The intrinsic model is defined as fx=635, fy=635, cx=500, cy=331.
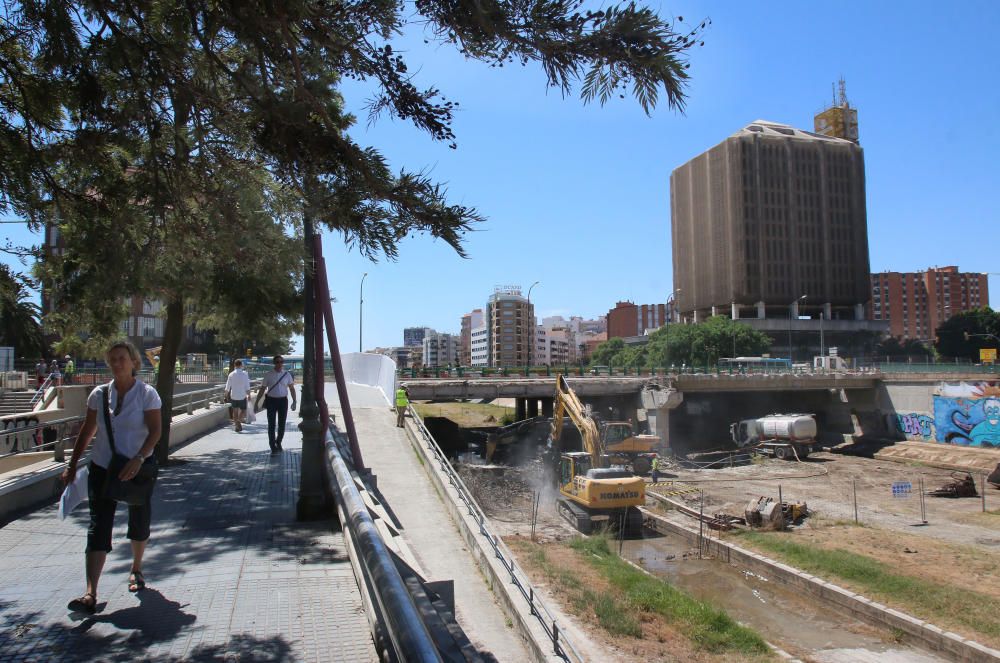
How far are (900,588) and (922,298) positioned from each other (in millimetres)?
195474

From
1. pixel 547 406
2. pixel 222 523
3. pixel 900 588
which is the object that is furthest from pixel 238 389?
pixel 547 406

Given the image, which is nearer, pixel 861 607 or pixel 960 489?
pixel 861 607

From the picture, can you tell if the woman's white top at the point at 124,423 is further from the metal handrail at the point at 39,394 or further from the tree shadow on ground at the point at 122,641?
the metal handrail at the point at 39,394

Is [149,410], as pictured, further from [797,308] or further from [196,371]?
[797,308]

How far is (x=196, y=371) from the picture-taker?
3591cm

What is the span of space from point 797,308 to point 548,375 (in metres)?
69.1

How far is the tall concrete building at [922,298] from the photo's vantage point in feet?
578

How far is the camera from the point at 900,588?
48.8 feet

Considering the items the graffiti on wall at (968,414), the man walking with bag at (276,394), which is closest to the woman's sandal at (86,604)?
the man walking with bag at (276,394)

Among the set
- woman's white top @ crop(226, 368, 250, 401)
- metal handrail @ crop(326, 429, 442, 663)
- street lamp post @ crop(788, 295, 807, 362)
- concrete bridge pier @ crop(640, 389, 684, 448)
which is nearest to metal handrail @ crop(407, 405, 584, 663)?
woman's white top @ crop(226, 368, 250, 401)

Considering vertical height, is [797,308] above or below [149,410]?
above

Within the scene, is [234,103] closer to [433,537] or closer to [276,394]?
[276,394]

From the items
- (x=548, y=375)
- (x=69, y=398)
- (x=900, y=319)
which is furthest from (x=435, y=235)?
(x=900, y=319)

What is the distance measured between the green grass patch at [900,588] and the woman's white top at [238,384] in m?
14.9
